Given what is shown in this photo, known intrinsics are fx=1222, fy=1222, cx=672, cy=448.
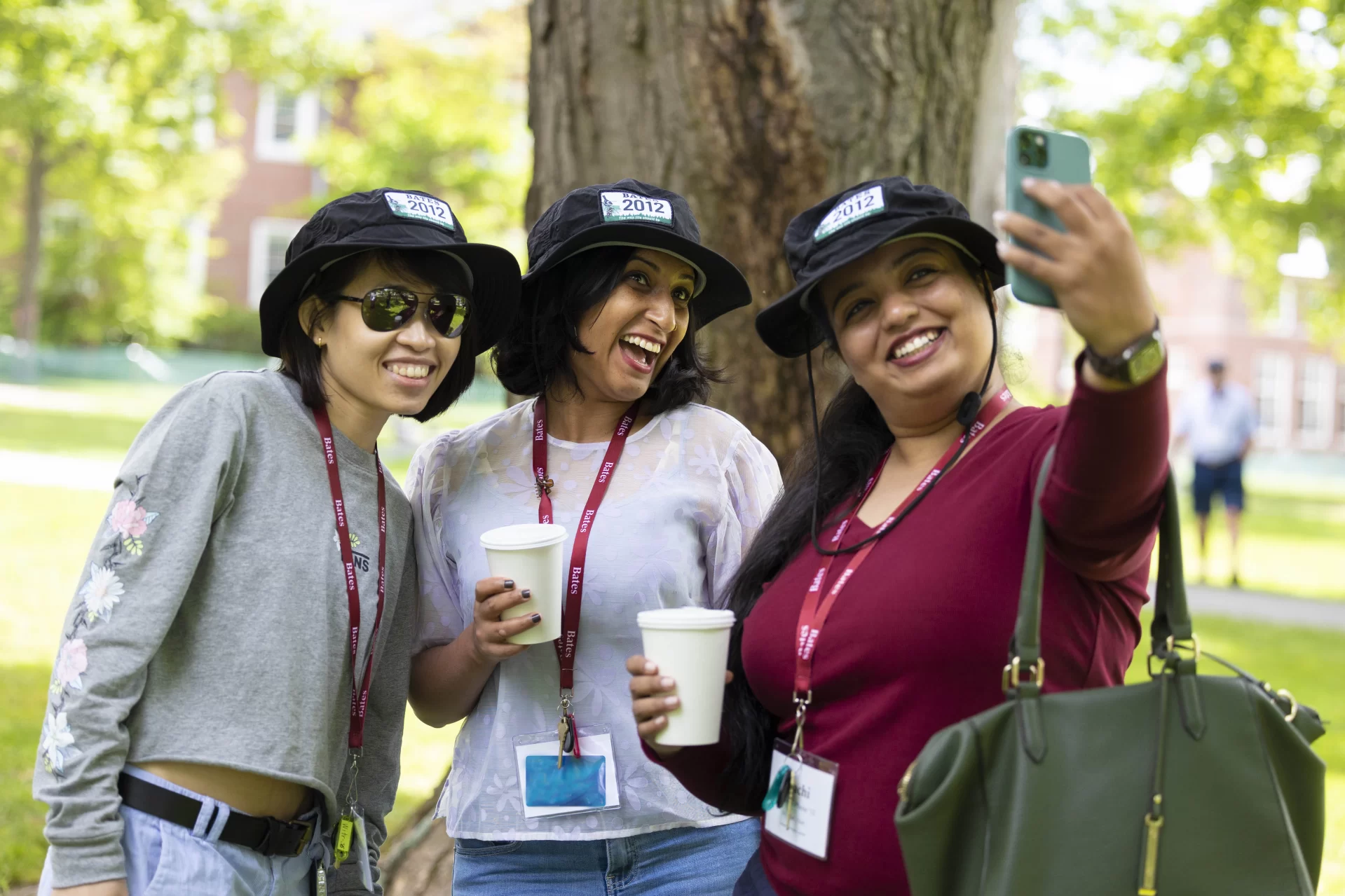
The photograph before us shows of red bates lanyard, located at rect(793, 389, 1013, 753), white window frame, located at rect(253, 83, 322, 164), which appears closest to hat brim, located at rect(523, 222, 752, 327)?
red bates lanyard, located at rect(793, 389, 1013, 753)

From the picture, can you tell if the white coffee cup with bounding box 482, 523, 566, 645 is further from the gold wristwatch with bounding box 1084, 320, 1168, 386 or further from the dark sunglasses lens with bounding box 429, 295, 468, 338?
the gold wristwatch with bounding box 1084, 320, 1168, 386

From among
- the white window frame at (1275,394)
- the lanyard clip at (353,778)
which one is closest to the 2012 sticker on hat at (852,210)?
the lanyard clip at (353,778)

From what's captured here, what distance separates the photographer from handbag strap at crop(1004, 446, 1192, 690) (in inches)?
67.1

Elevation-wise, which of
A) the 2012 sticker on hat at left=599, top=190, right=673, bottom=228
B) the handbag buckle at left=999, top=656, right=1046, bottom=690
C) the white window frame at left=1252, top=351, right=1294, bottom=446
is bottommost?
the handbag buckle at left=999, top=656, right=1046, bottom=690

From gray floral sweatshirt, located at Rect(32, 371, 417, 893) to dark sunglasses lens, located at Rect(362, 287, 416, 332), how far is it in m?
0.23

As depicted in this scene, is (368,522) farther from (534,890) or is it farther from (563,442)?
(534,890)

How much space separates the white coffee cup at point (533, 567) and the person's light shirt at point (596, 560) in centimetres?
20

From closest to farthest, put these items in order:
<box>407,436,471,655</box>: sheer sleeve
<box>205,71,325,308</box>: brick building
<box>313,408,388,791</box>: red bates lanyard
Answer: <box>313,408,388,791</box>: red bates lanyard → <box>407,436,471,655</box>: sheer sleeve → <box>205,71,325,308</box>: brick building

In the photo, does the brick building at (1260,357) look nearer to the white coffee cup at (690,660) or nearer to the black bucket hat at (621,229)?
the black bucket hat at (621,229)

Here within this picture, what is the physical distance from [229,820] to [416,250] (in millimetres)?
1178

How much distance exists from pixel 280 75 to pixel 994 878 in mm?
27878

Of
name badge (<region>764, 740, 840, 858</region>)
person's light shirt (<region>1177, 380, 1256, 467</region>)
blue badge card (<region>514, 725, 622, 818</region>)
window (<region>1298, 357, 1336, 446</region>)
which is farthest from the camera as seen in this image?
window (<region>1298, 357, 1336, 446</region>)

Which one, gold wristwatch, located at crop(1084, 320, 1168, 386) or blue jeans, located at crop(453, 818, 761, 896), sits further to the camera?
blue jeans, located at crop(453, 818, 761, 896)

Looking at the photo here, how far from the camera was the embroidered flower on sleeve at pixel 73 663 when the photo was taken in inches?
85.1
